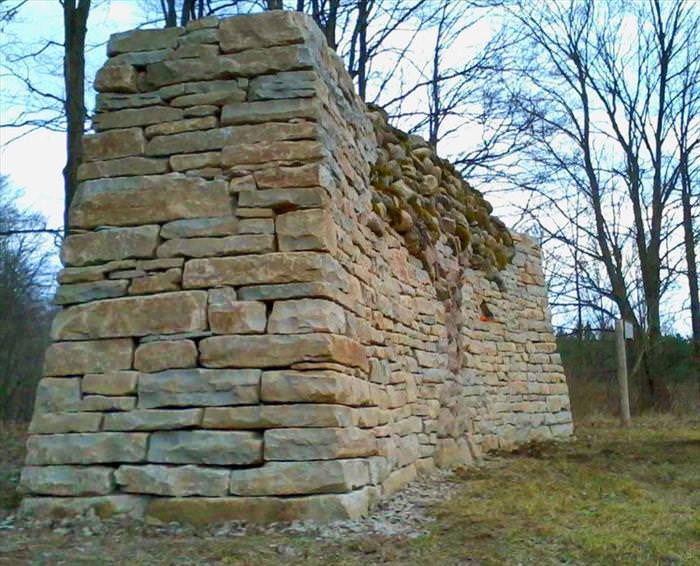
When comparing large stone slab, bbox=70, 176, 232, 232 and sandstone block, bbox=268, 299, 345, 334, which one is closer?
sandstone block, bbox=268, 299, 345, 334

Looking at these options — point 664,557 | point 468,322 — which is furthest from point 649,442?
point 664,557

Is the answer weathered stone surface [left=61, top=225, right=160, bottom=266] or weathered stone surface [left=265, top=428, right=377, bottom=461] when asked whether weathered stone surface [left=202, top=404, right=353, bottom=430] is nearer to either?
weathered stone surface [left=265, top=428, right=377, bottom=461]

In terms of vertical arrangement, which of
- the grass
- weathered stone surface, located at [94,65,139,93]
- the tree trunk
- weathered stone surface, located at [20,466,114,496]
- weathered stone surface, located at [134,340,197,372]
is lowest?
the grass

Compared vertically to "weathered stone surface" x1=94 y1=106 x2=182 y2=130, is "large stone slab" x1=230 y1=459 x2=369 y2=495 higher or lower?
lower

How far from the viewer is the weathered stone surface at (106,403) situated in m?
4.17

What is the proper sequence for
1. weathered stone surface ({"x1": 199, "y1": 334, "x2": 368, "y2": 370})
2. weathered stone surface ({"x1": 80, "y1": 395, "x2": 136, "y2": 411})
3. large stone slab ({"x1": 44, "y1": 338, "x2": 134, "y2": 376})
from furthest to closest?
large stone slab ({"x1": 44, "y1": 338, "x2": 134, "y2": 376}) → weathered stone surface ({"x1": 80, "y1": 395, "x2": 136, "y2": 411}) → weathered stone surface ({"x1": 199, "y1": 334, "x2": 368, "y2": 370})

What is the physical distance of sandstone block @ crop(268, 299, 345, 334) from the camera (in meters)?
4.11

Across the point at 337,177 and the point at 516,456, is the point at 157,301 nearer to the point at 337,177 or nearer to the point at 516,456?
the point at 337,177

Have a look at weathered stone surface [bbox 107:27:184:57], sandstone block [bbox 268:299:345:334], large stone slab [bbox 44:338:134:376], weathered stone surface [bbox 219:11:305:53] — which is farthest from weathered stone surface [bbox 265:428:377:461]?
weathered stone surface [bbox 107:27:184:57]

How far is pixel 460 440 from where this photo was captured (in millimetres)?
6910

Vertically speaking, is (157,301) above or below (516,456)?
above

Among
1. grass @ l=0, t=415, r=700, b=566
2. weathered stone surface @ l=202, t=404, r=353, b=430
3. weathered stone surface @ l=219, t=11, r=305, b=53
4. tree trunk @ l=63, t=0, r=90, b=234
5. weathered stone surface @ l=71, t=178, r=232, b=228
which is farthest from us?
tree trunk @ l=63, t=0, r=90, b=234

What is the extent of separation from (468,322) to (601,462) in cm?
182

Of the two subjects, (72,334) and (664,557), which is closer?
(664,557)
